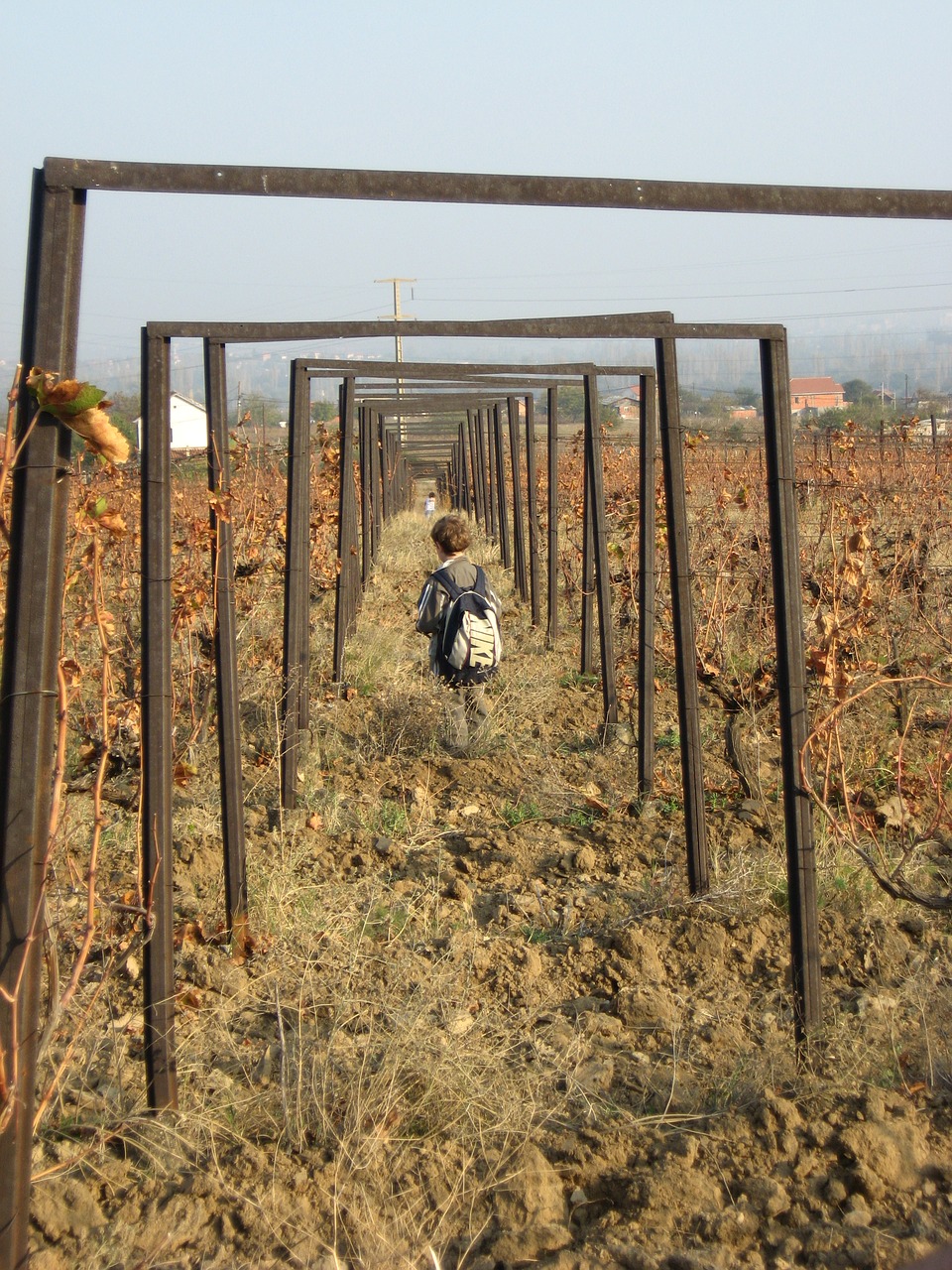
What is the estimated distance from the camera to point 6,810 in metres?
2.30

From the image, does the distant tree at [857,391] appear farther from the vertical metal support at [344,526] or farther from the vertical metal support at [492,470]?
the vertical metal support at [344,526]

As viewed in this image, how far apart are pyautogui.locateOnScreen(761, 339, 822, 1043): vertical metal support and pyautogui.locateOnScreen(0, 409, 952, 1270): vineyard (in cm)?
9

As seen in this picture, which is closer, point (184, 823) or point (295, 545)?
point (184, 823)

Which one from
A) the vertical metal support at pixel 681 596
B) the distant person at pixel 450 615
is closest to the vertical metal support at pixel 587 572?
the distant person at pixel 450 615

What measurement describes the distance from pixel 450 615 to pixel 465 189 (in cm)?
459

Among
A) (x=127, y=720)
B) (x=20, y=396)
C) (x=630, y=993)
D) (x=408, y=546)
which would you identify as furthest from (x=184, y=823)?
(x=408, y=546)

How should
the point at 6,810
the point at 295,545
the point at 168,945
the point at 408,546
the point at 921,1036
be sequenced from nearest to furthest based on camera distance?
the point at 6,810, the point at 168,945, the point at 921,1036, the point at 295,545, the point at 408,546

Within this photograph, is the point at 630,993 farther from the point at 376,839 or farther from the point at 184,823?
the point at 184,823

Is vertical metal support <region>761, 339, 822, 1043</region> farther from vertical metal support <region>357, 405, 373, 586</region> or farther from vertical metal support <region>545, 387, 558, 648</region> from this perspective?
vertical metal support <region>357, 405, 373, 586</region>

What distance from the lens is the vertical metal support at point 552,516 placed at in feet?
32.8

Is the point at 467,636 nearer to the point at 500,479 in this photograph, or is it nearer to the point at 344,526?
the point at 344,526

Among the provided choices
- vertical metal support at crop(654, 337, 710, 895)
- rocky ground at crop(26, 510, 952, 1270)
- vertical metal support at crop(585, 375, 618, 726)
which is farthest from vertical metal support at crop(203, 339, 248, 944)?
vertical metal support at crop(585, 375, 618, 726)

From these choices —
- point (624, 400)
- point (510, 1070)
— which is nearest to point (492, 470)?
point (624, 400)

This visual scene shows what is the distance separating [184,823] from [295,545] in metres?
1.44
